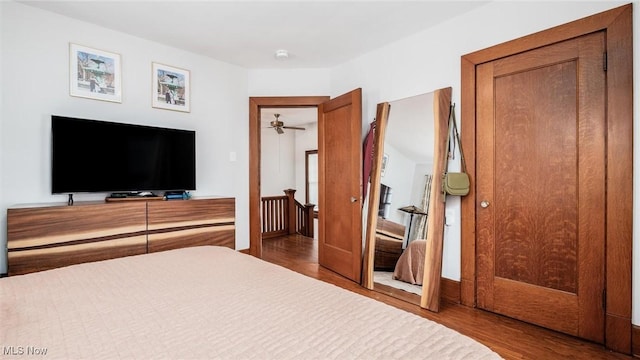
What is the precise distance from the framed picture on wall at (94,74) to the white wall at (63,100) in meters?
0.04

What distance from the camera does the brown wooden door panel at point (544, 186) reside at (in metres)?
2.02

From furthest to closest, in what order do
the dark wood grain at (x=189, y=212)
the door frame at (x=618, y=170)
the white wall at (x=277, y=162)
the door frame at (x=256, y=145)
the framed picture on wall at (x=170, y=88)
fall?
1. the white wall at (x=277, y=162)
2. the door frame at (x=256, y=145)
3. the framed picture on wall at (x=170, y=88)
4. the dark wood grain at (x=189, y=212)
5. the door frame at (x=618, y=170)

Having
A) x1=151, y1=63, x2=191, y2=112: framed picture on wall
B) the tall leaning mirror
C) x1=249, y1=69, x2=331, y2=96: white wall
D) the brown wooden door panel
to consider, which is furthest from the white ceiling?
the brown wooden door panel

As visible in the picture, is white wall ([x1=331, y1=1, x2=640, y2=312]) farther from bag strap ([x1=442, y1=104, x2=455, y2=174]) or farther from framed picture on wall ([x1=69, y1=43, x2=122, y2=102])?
framed picture on wall ([x1=69, y1=43, x2=122, y2=102])

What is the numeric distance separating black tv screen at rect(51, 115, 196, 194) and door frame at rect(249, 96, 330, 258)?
781 mm

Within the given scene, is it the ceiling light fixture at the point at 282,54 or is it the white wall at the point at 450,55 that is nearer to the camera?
the white wall at the point at 450,55

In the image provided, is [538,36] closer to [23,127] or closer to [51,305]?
[51,305]

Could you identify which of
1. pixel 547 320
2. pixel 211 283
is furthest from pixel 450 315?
pixel 211 283

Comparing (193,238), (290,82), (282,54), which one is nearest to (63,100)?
(193,238)

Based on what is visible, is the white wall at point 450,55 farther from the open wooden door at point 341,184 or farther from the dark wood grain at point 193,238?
the dark wood grain at point 193,238

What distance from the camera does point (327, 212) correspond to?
3.74m

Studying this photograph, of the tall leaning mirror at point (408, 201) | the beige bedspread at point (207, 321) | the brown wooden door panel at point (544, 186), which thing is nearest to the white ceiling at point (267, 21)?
the tall leaning mirror at point (408, 201)

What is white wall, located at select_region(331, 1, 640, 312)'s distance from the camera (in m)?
2.13

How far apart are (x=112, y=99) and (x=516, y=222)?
143 inches
